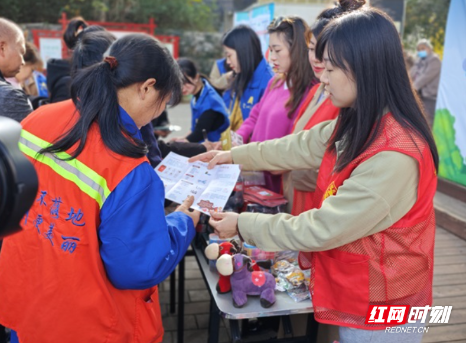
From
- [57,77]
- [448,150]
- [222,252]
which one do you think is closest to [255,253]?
[222,252]

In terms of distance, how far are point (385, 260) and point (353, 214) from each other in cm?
21

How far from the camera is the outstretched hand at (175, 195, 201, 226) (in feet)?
5.11

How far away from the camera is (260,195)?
7.38 ft

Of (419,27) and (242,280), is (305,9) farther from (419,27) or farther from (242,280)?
(419,27)

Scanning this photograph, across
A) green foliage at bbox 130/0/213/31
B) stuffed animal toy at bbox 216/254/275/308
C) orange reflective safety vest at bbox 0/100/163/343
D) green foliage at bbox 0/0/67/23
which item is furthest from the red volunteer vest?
green foliage at bbox 130/0/213/31

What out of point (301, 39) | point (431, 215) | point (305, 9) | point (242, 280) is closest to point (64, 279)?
point (242, 280)

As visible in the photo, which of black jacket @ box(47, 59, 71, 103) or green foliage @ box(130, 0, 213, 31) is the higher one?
black jacket @ box(47, 59, 71, 103)

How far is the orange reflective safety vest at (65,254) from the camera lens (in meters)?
1.16

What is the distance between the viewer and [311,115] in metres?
2.19

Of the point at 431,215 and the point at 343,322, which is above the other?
the point at 431,215

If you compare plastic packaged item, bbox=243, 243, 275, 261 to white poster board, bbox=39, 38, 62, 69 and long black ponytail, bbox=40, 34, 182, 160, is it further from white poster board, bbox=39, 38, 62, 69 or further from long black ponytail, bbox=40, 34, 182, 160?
white poster board, bbox=39, 38, 62, 69

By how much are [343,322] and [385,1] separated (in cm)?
1173

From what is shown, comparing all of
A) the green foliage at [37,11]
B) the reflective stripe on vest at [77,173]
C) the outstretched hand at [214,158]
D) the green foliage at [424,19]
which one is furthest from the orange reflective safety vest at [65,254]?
the green foliage at [37,11]

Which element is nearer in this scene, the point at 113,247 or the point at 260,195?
the point at 113,247
